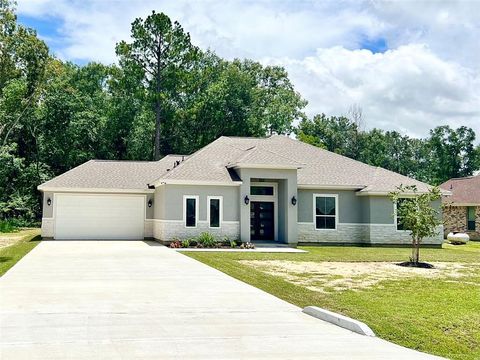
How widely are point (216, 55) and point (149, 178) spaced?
2810 centimetres

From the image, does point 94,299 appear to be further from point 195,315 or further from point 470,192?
point 470,192

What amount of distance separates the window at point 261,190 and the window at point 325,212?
2211 mm

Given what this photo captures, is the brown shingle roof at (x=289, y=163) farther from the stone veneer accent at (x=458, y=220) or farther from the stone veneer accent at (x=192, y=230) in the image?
the stone veneer accent at (x=458, y=220)

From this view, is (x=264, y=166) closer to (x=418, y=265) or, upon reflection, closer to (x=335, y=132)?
(x=418, y=265)

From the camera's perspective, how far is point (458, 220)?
3481 centimetres

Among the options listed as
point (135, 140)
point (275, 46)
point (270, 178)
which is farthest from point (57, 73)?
point (270, 178)

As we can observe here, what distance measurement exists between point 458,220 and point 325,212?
14481 mm

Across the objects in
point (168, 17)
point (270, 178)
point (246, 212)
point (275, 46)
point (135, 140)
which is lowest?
point (246, 212)

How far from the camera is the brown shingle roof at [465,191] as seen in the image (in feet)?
111

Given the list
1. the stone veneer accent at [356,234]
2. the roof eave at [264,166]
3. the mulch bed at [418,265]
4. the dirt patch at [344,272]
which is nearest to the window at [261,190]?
the roof eave at [264,166]

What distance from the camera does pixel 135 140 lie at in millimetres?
42438

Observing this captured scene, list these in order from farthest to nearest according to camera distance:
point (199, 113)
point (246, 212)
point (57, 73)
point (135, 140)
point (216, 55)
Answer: point (216, 55) < point (199, 113) < point (135, 140) < point (57, 73) < point (246, 212)

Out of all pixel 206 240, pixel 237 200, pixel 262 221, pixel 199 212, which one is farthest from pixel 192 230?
pixel 262 221

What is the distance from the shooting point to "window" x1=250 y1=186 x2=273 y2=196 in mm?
25062
